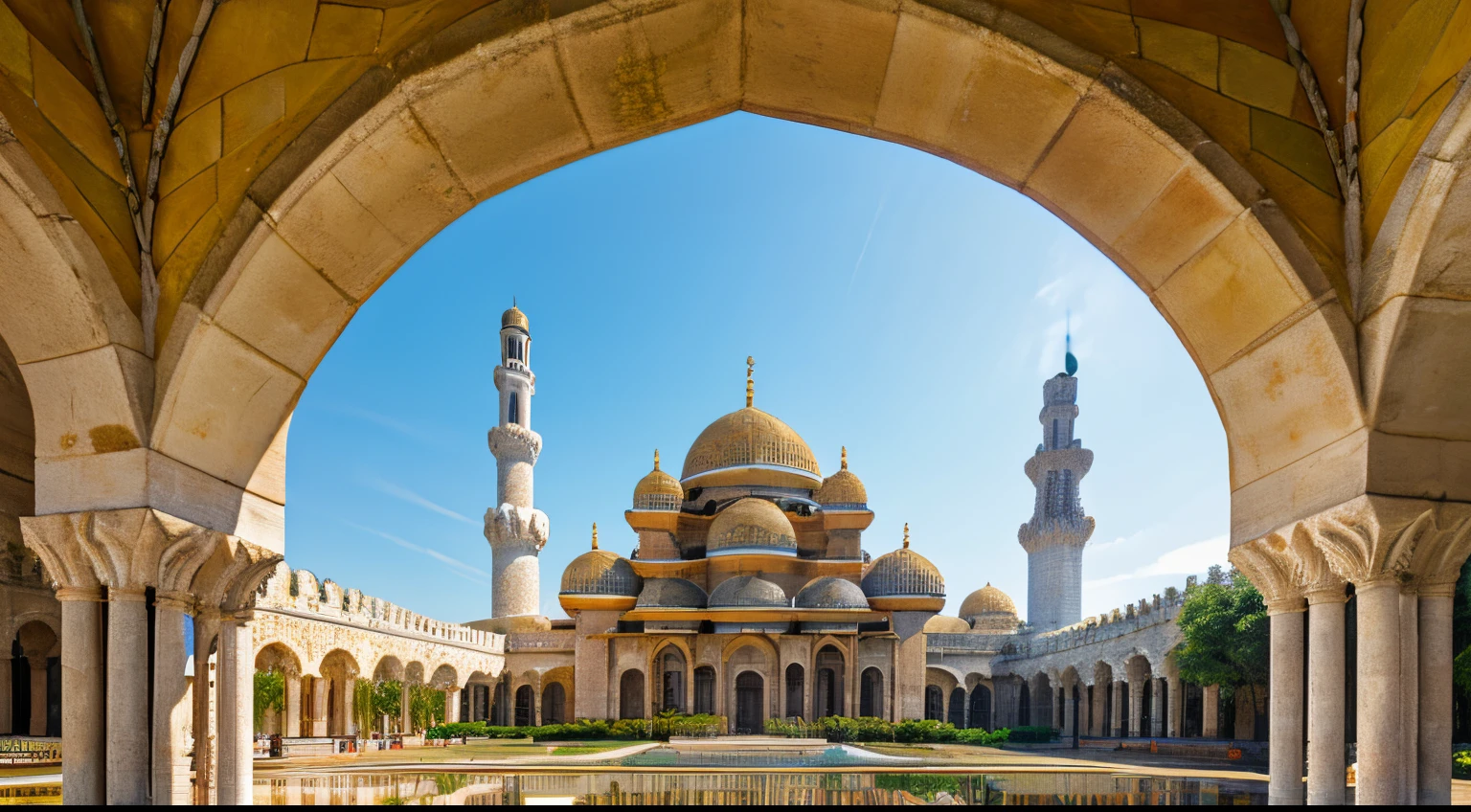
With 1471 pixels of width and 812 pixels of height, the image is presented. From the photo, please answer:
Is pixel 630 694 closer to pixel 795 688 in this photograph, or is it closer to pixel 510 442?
pixel 795 688

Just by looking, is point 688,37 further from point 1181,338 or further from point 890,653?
Answer: point 890,653

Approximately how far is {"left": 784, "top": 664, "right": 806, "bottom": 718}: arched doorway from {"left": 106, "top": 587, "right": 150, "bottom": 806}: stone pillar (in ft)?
112

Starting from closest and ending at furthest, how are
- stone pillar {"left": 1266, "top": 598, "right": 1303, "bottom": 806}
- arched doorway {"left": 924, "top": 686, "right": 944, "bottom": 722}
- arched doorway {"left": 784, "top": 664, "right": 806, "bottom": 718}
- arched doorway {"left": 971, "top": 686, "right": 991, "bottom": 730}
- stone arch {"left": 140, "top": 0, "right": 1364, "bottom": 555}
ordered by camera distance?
stone arch {"left": 140, "top": 0, "right": 1364, "bottom": 555} < stone pillar {"left": 1266, "top": 598, "right": 1303, "bottom": 806} < arched doorway {"left": 784, "top": 664, "right": 806, "bottom": 718} < arched doorway {"left": 924, "top": 686, "right": 944, "bottom": 722} < arched doorway {"left": 971, "top": 686, "right": 991, "bottom": 730}

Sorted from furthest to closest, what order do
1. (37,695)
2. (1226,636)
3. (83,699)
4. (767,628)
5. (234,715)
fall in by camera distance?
(767,628), (1226,636), (37,695), (234,715), (83,699)

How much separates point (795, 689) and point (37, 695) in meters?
24.2

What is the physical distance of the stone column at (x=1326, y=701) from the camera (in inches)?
194

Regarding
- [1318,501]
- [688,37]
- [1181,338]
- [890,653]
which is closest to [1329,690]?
[1318,501]

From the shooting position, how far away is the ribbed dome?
57344mm

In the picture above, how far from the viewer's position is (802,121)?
5.68 metres

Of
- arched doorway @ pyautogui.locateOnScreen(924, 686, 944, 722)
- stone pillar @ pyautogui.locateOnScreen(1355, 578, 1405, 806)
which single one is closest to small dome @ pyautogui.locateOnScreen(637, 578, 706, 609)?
arched doorway @ pyautogui.locateOnScreen(924, 686, 944, 722)

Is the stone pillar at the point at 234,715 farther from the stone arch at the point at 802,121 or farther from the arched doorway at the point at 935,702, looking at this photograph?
the arched doorway at the point at 935,702

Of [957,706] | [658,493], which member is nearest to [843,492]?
[658,493]

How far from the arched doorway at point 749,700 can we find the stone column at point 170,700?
3402 cm

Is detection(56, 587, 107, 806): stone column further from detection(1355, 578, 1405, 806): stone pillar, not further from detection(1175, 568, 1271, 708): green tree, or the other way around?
detection(1175, 568, 1271, 708): green tree
